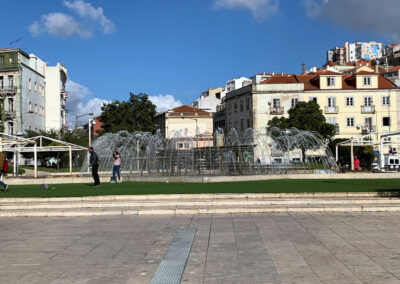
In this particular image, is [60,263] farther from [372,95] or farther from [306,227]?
[372,95]

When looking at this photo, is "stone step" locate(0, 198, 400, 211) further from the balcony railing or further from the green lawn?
the balcony railing

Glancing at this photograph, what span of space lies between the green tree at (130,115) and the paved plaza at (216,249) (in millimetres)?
53991

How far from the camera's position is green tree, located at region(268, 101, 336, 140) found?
190 feet

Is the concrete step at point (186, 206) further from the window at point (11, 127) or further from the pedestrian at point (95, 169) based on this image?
the window at point (11, 127)

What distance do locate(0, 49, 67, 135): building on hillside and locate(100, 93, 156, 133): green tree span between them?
8.93m

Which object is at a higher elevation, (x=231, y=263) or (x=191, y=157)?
(x=191, y=157)

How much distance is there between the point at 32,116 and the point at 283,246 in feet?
208

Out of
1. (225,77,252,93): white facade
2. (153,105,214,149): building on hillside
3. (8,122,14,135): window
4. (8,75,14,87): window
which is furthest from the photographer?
(225,77,252,93): white facade

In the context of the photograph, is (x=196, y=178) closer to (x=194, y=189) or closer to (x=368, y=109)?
(x=194, y=189)

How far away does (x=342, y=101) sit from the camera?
6638 centimetres

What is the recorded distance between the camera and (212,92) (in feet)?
374

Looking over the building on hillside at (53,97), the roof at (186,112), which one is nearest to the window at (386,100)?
the roof at (186,112)

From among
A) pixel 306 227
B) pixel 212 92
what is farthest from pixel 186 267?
pixel 212 92

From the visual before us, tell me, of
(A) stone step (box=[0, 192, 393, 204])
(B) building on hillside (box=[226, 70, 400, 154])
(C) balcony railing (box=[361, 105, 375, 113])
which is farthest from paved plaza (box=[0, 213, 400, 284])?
(C) balcony railing (box=[361, 105, 375, 113])
